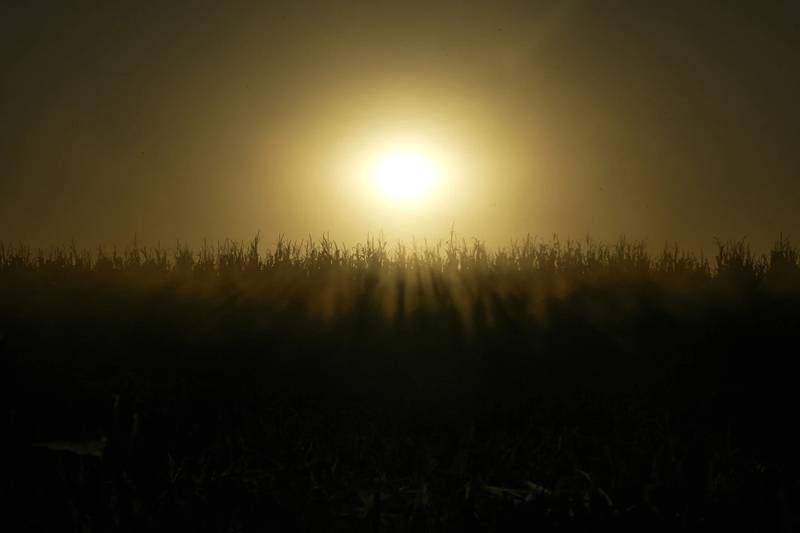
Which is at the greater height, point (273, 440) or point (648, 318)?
point (648, 318)

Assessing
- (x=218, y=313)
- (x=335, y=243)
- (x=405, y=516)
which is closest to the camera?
(x=405, y=516)

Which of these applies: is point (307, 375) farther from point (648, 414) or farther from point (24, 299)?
point (24, 299)

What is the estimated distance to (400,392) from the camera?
22.3 feet

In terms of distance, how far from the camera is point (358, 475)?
4.78m

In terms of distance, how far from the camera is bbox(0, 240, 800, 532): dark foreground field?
4094 millimetres

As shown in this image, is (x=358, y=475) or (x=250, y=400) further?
(x=250, y=400)

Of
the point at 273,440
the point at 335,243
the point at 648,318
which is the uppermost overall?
the point at 335,243

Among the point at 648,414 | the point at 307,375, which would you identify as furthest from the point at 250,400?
the point at 648,414

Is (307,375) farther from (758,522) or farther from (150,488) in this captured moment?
(758,522)

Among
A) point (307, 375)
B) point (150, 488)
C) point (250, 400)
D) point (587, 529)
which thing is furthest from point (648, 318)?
point (150, 488)

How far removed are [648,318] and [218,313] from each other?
4753 millimetres

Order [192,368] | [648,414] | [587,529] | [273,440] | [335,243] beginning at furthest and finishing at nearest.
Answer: [335,243], [192,368], [648,414], [273,440], [587,529]

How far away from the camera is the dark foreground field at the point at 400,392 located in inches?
161

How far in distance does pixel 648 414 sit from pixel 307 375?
3.02 m
